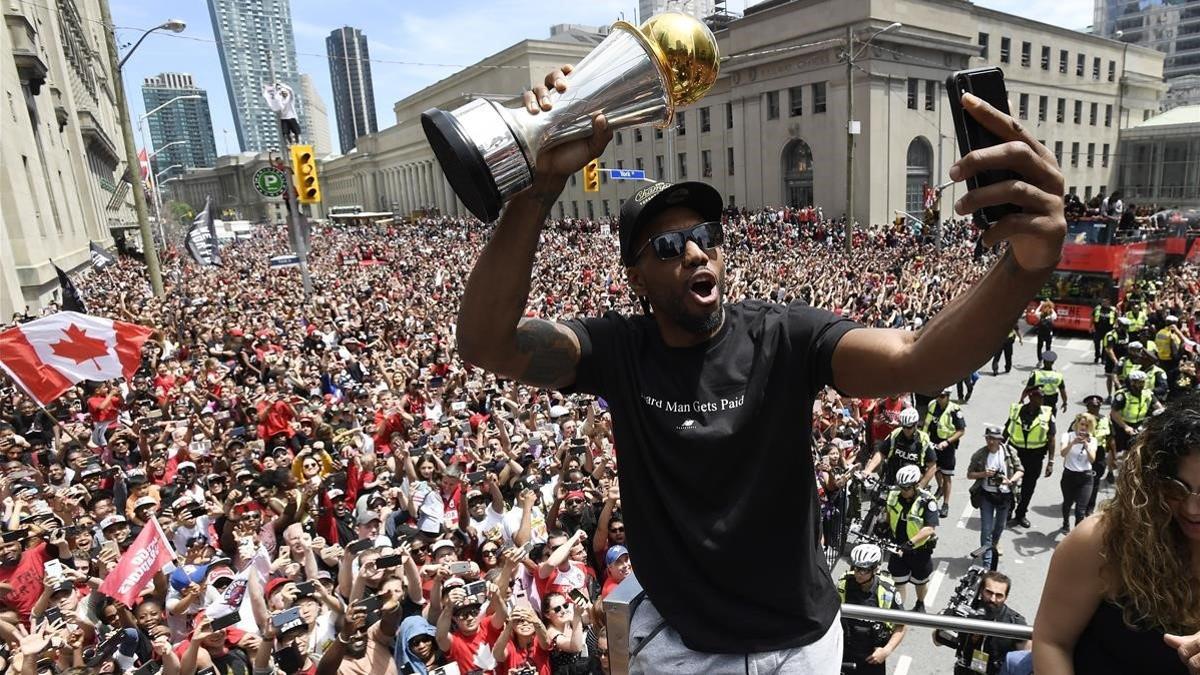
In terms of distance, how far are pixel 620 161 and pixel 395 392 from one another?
49790mm

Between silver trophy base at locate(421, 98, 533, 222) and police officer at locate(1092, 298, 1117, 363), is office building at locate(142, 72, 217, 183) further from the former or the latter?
silver trophy base at locate(421, 98, 533, 222)

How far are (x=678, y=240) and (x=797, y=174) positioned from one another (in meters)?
44.6

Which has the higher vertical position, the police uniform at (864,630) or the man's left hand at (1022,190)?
the man's left hand at (1022,190)

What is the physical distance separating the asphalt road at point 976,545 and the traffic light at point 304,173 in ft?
53.2

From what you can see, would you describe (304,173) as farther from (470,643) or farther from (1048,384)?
(1048,384)

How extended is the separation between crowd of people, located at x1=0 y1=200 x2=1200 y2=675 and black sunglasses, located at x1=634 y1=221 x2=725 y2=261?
0.57 meters

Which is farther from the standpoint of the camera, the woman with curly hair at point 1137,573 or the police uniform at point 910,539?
the police uniform at point 910,539

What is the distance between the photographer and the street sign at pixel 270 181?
2083cm

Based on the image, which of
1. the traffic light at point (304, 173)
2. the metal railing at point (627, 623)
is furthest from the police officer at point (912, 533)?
the traffic light at point (304, 173)

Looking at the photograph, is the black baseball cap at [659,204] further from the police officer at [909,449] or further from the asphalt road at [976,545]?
the police officer at [909,449]

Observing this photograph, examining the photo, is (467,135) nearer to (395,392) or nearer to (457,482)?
(457,482)

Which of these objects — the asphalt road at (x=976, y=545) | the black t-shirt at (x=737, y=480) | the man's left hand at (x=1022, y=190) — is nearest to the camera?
the man's left hand at (x=1022, y=190)

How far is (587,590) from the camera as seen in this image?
5.77m

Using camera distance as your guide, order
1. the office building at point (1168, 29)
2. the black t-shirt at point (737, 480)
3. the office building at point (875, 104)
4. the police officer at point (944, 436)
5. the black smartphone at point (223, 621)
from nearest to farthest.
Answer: the black t-shirt at point (737, 480) < the black smartphone at point (223, 621) < the police officer at point (944, 436) < the office building at point (875, 104) < the office building at point (1168, 29)
